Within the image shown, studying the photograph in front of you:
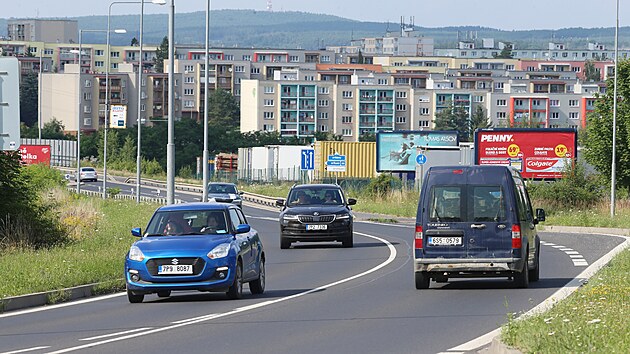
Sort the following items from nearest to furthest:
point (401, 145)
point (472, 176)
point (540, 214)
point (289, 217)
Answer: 1. point (472, 176)
2. point (540, 214)
3. point (289, 217)
4. point (401, 145)

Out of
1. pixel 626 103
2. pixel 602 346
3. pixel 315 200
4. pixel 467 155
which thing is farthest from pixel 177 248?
pixel 467 155

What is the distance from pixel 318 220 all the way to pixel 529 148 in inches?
1550

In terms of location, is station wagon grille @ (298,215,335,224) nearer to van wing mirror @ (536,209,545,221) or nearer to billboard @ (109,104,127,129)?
van wing mirror @ (536,209,545,221)

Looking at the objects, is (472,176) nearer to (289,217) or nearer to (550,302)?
(550,302)

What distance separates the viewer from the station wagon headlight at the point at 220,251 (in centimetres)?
1991

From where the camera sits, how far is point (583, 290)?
18.6 meters

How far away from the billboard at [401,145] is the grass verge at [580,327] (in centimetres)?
7327

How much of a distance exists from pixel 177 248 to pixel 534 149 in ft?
178

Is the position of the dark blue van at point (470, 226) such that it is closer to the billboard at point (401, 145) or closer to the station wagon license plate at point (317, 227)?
the station wagon license plate at point (317, 227)

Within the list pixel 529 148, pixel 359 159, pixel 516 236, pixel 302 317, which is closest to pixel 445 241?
pixel 516 236

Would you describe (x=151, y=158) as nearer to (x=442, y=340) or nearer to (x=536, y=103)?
(x=536, y=103)

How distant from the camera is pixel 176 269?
19.9 meters

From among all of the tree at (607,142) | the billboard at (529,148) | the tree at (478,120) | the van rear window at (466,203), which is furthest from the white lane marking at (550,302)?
the tree at (478,120)

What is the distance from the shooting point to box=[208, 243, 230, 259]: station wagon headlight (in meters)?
19.9
